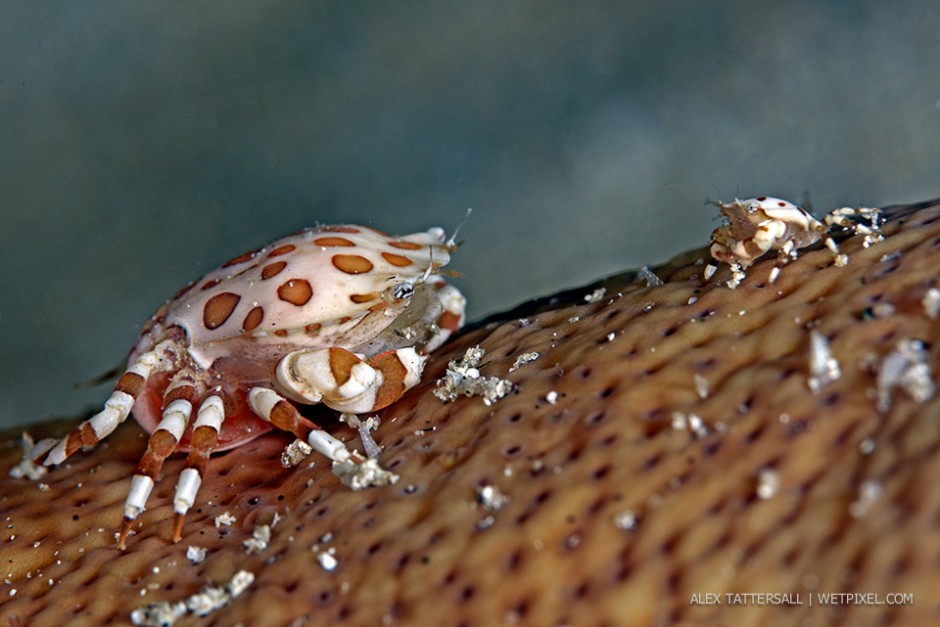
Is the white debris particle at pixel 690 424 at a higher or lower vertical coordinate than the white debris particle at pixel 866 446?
higher

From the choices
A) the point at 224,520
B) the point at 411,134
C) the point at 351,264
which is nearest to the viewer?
the point at 224,520

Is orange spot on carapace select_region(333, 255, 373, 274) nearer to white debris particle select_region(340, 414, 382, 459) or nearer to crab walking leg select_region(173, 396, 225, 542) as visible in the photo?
white debris particle select_region(340, 414, 382, 459)

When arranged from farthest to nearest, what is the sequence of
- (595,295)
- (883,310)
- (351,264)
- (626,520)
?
(595,295) → (351,264) → (883,310) → (626,520)

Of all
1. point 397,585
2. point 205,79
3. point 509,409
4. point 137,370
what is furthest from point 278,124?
point 397,585

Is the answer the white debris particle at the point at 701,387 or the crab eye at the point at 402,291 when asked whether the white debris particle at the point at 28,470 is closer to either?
the crab eye at the point at 402,291

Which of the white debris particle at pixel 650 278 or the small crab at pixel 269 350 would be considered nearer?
the small crab at pixel 269 350

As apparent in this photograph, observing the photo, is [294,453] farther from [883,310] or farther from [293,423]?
[883,310]

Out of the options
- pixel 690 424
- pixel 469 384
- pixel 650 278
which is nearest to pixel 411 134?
pixel 650 278

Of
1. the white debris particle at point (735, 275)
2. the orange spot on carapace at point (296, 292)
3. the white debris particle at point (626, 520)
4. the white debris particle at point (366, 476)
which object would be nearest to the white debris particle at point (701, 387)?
the white debris particle at point (626, 520)
